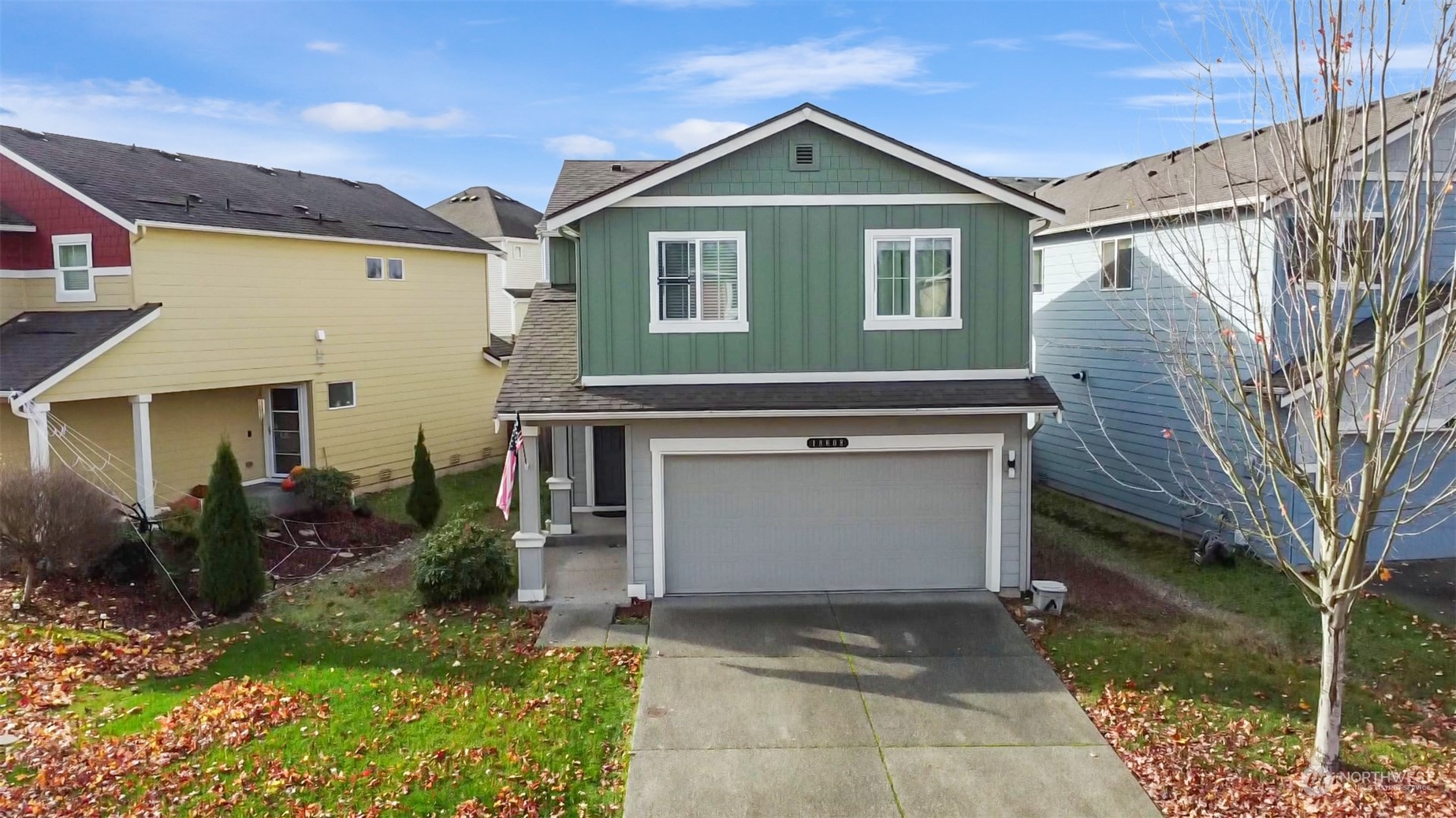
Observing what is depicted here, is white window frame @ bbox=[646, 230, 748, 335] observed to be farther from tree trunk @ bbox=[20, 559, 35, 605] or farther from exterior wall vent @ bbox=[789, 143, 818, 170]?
tree trunk @ bbox=[20, 559, 35, 605]

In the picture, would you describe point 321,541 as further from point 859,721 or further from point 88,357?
point 859,721

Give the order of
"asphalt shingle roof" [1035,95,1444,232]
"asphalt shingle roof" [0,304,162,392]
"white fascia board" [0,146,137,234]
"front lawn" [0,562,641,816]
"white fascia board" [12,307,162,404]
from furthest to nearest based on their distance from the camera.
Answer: "white fascia board" [0,146,137,234]
"asphalt shingle roof" [0,304,162,392]
"white fascia board" [12,307,162,404]
"asphalt shingle roof" [1035,95,1444,232]
"front lawn" [0,562,641,816]

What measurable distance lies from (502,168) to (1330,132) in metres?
37.6

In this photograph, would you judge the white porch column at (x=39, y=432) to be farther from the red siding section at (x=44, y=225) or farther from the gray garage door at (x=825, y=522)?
the gray garage door at (x=825, y=522)

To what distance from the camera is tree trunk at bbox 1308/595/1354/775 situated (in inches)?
304

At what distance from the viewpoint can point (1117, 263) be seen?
17281 millimetres

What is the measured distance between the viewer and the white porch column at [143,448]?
51.2 feet

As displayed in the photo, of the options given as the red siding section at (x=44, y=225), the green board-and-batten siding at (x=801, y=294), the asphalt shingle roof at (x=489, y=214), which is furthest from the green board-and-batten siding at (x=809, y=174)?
the asphalt shingle roof at (x=489, y=214)

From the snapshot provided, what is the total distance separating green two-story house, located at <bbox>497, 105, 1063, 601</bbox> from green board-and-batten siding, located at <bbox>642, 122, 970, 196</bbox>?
0.02 metres

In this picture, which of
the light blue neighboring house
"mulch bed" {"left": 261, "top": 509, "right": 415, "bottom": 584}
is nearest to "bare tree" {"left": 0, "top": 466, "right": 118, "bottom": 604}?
"mulch bed" {"left": 261, "top": 509, "right": 415, "bottom": 584}

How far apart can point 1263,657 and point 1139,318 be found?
23.0ft

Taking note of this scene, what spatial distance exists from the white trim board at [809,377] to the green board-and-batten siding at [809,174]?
2.28m

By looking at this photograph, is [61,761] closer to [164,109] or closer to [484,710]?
[484,710]

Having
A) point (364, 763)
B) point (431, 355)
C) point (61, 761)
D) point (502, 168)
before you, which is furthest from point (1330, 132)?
point (502, 168)
